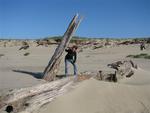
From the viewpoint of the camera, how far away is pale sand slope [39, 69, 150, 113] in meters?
9.38

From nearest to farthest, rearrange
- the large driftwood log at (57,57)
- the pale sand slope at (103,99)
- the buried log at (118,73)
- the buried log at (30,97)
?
the buried log at (30,97) < the pale sand slope at (103,99) < the buried log at (118,73) < the large driftwood log at (57,57)

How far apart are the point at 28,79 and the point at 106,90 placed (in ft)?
15.0

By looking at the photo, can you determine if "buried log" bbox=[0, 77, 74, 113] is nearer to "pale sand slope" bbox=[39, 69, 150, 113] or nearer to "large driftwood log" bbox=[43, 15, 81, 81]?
"pale sand slope" bbox=[39, 69, 150, 113]

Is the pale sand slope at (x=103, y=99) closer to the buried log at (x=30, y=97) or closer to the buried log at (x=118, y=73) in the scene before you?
the buried log at (x=30, y=97)

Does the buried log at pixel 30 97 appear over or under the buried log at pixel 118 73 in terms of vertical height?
under

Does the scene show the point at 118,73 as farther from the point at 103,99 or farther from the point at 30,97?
the point at 30,97

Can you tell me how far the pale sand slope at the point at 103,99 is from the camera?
938 centimetres

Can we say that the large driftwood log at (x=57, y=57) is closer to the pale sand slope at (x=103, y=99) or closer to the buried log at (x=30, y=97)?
the pale sand slope at (x=103, y=99)

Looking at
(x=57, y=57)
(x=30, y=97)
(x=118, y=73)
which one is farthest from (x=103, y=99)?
(x=57, y=57)

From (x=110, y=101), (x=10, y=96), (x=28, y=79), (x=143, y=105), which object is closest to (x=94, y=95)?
(x=110, y=101)

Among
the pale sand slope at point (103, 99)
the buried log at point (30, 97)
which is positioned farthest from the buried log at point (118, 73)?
the buried log at point (30, 97)

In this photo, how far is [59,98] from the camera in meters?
9.49

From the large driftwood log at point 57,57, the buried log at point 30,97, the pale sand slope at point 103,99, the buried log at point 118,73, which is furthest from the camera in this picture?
the large driftwood log at point 57,57

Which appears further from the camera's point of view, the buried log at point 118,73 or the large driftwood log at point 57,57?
the large driftwood log at point 57,57
